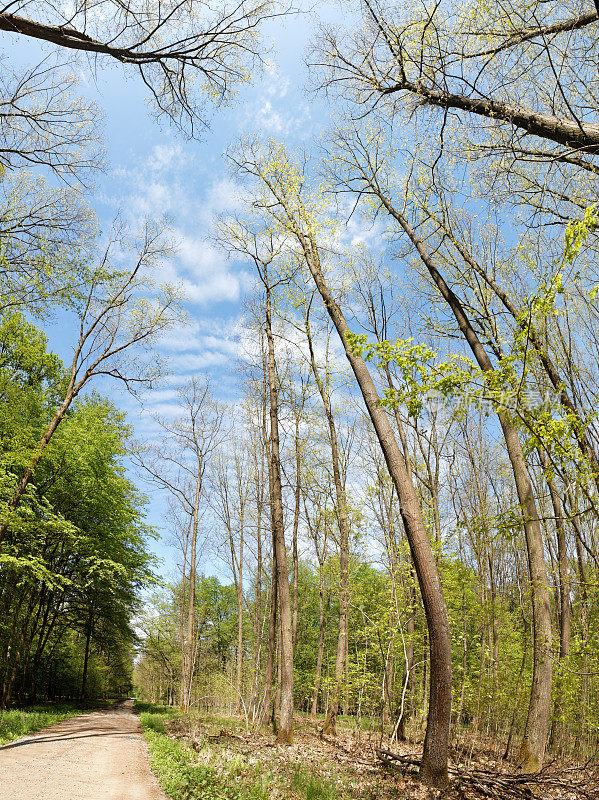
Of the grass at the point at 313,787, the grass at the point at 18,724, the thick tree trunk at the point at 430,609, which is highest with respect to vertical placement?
the thick tree trunk at the point at 430,609

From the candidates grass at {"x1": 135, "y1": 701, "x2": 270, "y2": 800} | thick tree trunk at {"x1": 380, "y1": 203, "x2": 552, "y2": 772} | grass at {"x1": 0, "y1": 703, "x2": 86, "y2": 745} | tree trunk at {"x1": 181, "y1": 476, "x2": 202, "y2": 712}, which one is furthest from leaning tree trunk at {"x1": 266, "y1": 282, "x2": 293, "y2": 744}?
tree trunk at {"x1": 181, "y1": 476, "x2": 202, "y2": 712}

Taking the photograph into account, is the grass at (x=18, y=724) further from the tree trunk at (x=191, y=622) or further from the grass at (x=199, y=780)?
the tree trunk at (x=191, y=622)

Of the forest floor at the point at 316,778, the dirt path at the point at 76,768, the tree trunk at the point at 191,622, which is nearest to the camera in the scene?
the forest floor at the point at 316,778

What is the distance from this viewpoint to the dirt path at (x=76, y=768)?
555 cm

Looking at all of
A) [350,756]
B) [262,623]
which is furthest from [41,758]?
[262,623]

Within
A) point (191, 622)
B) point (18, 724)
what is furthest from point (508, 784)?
point (191, 622)

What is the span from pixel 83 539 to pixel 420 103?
47.5 ft

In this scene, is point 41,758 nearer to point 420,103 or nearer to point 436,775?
point 436,775

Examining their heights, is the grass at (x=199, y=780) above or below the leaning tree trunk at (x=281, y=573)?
below

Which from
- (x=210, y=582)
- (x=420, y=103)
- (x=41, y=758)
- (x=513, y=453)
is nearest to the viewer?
(x=420, y=103)

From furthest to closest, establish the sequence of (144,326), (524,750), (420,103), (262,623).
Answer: (262,623) < (144,326) < (524,750) < (420,103)

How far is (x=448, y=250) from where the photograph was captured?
33.5ft

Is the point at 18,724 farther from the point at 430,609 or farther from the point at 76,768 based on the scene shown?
the point at 430,609

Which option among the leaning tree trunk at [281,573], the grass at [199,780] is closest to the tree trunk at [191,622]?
the leaning tree trunk at [281,573]
